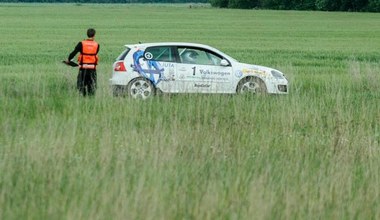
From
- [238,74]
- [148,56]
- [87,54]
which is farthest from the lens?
[238,74]

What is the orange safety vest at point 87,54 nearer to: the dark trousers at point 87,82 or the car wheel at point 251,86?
the dark trousers at point 87,82

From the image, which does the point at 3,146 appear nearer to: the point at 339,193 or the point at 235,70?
the point at 339,193

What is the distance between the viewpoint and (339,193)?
973 centimetres

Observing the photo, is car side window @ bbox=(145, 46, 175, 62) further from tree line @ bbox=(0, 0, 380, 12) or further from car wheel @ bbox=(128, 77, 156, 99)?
tree line @ bbox=(0, 0, 380, 12)

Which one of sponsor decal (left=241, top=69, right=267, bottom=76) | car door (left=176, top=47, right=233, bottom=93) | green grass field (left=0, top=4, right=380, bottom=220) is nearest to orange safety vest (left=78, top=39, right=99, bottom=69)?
green grass field (left=0, top=4, right=380, bottom=220)

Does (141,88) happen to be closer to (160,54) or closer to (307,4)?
(160,54)

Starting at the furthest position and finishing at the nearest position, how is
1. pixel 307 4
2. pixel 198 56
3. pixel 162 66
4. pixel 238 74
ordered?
pixel 307 4, pixel 198 56, pixel 238 74, pixel 162 66

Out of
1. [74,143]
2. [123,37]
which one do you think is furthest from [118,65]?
[123,37]

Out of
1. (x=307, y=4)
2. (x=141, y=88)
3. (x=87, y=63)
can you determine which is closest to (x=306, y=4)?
(x=307, y=4)

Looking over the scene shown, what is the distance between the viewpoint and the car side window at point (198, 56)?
69.5 ft

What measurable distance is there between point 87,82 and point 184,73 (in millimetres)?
2181

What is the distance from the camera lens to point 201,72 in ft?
68.5

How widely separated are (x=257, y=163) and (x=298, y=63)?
79.9 feet

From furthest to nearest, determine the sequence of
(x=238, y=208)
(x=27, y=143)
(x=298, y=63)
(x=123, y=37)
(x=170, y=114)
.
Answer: (x=123, y=37) → (x=298, y=63) → (x=170, y=114) → (x=27, y=143) → (x=238, y=208)
